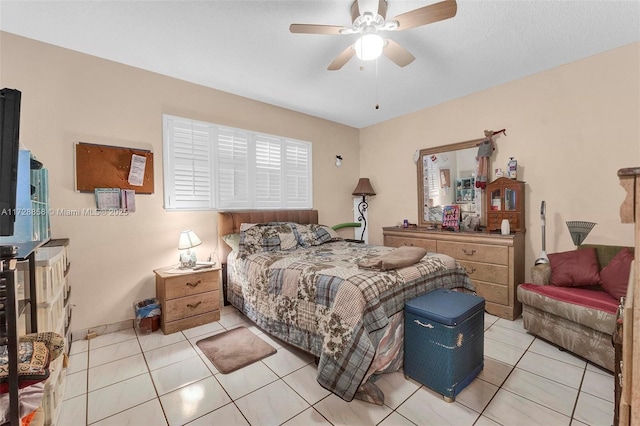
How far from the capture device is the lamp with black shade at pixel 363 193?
471 centimetres

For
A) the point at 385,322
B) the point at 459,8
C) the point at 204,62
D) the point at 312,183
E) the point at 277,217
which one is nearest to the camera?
the point at 385,322

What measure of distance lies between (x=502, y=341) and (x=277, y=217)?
2.89 metres

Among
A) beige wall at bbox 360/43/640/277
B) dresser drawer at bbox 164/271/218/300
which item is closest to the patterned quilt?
Result: dresser drawer at bbox 164/271/218/300

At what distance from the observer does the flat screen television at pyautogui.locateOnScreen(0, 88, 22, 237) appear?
1056 millimetres

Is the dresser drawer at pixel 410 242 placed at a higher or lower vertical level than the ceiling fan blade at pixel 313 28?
lower

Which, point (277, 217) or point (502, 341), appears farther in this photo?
point (277, 217)

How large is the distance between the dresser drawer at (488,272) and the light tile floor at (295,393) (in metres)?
0.75

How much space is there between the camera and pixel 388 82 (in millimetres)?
3230

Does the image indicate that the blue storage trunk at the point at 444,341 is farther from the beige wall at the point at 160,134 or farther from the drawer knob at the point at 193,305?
the drawer knob at the point at 193,305

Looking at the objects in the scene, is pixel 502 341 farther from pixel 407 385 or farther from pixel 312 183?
pixel 312 183

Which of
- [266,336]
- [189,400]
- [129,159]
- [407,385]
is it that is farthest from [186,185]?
[407,385]

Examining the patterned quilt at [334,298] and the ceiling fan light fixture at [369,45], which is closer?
the patterned quilt at [334,298]

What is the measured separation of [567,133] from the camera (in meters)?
2.89

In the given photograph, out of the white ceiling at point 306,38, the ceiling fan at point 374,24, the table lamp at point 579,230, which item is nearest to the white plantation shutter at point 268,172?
the white ceiling at point 306,38
